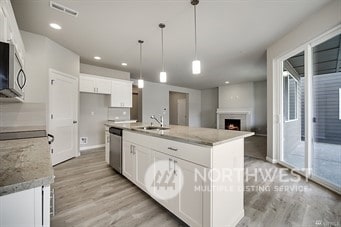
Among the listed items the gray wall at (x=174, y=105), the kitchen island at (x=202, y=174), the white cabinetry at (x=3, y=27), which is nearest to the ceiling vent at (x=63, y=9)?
the white cabinetry at (x=3, y=27)

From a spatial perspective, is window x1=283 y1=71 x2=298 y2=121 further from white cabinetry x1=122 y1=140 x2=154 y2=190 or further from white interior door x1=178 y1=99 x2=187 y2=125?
white interior door x1=178 y1=99 x2=187 y2=125

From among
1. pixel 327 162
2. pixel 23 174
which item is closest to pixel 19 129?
pixel 23 174

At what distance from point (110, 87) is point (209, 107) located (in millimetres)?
6530

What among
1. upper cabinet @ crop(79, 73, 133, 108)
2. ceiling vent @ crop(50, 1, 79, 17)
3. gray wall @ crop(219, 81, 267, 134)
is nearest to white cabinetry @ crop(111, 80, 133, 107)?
upper cabinet @ crop(79, 73, 133, 108)

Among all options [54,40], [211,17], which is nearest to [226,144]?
[211,17]

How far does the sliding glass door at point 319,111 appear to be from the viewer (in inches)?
97.0

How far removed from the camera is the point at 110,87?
16.4 ft

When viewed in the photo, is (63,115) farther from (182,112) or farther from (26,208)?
(182,112)

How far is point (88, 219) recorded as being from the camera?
179 cm

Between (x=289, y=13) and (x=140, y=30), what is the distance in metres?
2.38

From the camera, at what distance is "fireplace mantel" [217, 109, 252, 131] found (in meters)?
7.74

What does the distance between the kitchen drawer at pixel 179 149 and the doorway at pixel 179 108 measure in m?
7.55

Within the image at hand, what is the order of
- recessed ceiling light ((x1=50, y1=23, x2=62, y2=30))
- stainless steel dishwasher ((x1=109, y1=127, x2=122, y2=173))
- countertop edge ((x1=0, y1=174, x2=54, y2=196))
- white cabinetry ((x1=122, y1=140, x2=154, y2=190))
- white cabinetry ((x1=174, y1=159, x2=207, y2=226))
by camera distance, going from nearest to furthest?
countertop edge ((x1=0, y1=174, x2=54, y2=196)) < white cabinetry ((x1=174, y1=159, x2=207, y2=226)) < white cabinetry ((x1=122, y1=140, x2=154, y2=190)) < recessed ceiling light ((x1=50, y1=23, x2=62, y2=30)) < stainless steel dishwasher ((x1=109, y1=127, x2=122, y2=173))

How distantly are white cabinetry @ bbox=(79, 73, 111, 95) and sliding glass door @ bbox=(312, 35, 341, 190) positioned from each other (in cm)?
491
